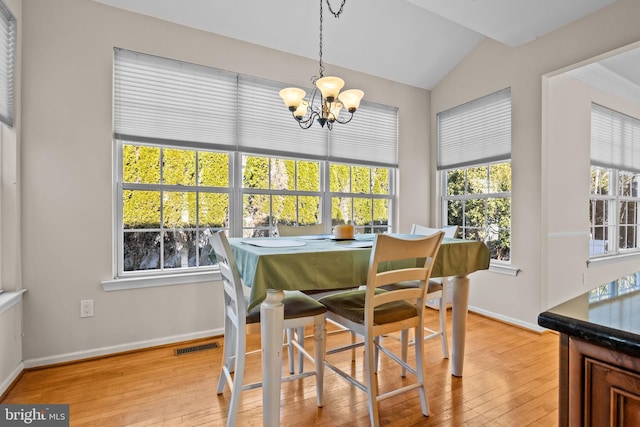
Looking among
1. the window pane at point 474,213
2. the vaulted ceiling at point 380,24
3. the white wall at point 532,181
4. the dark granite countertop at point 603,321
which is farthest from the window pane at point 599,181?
the dark granite countertop at point 603,321

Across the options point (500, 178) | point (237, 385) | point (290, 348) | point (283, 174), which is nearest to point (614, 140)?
point (500, 178)

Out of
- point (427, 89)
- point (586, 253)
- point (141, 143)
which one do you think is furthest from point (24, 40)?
point (586, 253)

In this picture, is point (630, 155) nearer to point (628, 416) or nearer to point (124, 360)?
point (628, 416)

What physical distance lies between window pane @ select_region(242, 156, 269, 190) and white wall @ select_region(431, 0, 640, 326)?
2.51m

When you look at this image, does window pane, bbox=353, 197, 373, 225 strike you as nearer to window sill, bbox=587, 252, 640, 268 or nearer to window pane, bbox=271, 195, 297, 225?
window pane, bbox=271, 195, 297, 225

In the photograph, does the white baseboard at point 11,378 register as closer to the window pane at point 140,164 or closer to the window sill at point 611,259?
the window pane at point 140,164

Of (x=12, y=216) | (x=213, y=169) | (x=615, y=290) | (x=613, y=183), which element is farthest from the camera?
(x=613, y=183)

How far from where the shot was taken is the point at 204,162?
3.12 m

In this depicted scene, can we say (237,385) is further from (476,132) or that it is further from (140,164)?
(476,132)

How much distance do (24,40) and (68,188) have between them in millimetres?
1069

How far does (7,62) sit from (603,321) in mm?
3287

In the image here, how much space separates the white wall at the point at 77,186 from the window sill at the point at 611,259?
416 cm

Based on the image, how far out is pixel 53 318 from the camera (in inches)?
98.7

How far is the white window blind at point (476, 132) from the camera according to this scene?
11.6 ft
